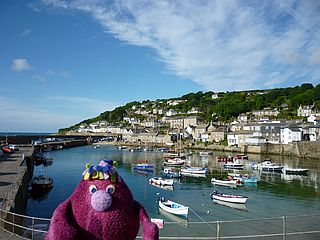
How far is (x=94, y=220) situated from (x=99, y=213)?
0.43 ft

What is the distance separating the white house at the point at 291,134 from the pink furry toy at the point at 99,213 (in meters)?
73.5

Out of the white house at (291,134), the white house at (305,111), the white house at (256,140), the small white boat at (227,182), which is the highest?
the white house at (305,111)

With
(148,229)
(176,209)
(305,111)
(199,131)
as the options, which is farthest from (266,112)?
(148,229)

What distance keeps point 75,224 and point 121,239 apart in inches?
31.0

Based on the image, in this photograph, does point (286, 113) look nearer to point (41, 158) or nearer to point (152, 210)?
point (41, 158)

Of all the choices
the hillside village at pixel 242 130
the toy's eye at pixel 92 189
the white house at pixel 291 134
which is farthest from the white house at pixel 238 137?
the toy's eye at pixel 92 189

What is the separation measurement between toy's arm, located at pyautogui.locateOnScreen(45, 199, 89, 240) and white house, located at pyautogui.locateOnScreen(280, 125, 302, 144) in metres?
74.1

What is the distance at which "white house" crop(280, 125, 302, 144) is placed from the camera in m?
72.8

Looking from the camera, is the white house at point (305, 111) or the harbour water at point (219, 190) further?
the white house at point (305, 111)

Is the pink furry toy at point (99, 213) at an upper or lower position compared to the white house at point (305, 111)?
lower

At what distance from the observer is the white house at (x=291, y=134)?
72750mm

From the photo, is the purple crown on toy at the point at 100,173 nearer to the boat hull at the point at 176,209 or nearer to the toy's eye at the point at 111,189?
the toy's eye at the point at 111,189

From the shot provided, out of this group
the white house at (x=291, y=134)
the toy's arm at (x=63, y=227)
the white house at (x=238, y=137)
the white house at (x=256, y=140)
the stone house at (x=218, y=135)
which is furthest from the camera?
the stone house at (x=218, y=135)

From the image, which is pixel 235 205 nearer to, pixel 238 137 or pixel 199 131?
pixel 238 137
